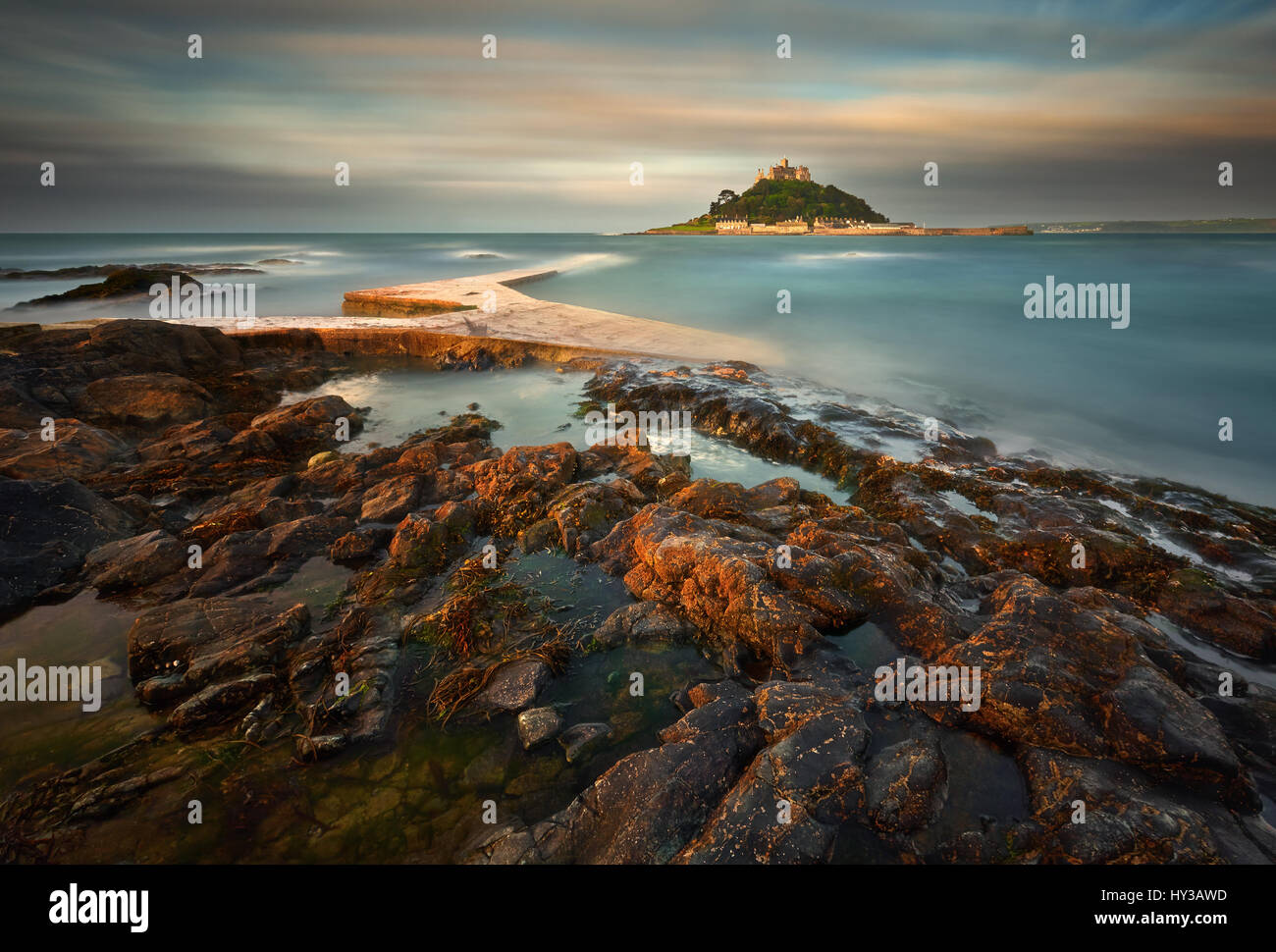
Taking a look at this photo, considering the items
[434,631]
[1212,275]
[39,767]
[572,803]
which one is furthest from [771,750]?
[1212,275]

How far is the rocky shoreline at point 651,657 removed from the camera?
4.13m

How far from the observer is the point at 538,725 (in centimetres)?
524

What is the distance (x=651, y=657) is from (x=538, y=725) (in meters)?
1.61

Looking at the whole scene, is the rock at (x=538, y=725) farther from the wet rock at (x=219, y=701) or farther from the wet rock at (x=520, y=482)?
the wet rock at (x=520, y=482)

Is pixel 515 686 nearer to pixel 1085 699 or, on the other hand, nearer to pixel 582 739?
pixel 582 739

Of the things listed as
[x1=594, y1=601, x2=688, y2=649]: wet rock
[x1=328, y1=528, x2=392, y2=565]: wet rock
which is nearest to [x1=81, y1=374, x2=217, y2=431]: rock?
[x1=328, y1=528, x2=392, y2=565]: wet rock

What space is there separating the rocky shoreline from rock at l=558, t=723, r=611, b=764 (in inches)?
1.1

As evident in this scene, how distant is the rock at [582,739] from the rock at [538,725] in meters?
0.13

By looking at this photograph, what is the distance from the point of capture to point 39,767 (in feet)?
16.2

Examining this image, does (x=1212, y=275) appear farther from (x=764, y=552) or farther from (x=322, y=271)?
(x=322, y=271)

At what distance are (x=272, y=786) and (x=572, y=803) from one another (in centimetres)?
283

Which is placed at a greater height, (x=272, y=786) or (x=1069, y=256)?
(x=1069, y=256)

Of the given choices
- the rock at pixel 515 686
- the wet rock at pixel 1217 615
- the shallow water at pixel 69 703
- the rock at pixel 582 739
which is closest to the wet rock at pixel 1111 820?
the rock at pixel 582 739
